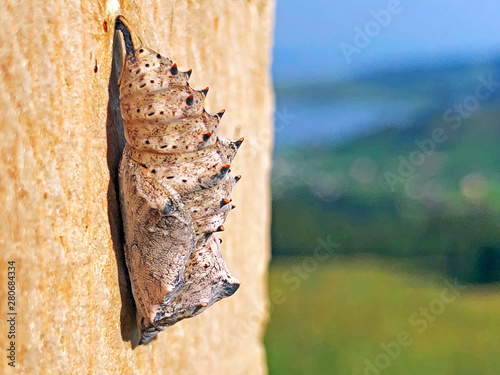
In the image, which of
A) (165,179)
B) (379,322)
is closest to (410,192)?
(379,322)

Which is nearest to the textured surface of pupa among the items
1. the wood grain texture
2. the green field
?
the wood grain texture

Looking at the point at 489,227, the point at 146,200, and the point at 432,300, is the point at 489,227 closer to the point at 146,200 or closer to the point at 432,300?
the point at 432,300

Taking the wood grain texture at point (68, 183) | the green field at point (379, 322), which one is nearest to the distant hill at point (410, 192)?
the green field at point (379, 322)

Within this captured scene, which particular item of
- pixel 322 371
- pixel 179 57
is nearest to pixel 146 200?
pixel 179 57

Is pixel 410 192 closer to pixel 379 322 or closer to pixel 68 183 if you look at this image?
pixel 379 322

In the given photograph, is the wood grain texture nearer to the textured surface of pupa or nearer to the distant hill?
the textured surface of pupa
